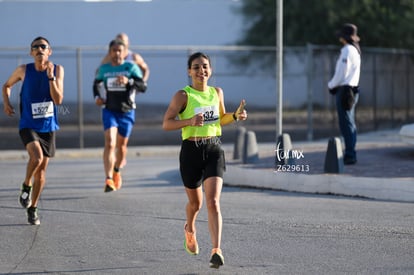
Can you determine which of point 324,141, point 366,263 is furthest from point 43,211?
point 324,141

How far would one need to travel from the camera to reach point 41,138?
10.3m

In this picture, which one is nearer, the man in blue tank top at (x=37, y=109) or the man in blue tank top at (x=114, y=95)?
the man in blue tank top at (x=37, y=109)

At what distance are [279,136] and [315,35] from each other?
648 inches

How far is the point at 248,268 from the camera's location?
7.82m

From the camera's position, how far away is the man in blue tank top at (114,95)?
502 inches

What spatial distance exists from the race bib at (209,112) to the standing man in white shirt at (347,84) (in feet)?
20.5

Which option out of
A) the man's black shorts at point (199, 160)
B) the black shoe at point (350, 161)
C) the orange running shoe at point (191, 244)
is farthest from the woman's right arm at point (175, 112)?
the black shoe at point (350, 161)

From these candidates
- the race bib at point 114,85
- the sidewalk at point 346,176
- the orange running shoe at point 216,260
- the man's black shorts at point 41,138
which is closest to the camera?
the orange running shoe at point 216,260

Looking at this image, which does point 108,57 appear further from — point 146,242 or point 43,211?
point 146,242

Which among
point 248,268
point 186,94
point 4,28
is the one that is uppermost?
point 4,28

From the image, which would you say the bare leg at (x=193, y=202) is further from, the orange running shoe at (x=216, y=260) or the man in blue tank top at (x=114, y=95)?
the man in blue tank top at (x=114, y=95)

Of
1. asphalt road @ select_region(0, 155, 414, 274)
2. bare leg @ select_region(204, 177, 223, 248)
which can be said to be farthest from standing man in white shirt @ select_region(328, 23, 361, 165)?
bare leg @ select_region(204, 177, 223, 248)

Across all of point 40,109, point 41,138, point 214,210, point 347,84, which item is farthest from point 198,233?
point 347,84

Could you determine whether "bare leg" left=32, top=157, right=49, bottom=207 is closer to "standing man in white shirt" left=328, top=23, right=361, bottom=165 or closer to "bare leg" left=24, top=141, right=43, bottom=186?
"bare leg" left=24, top=141, right=43, bottom=186
